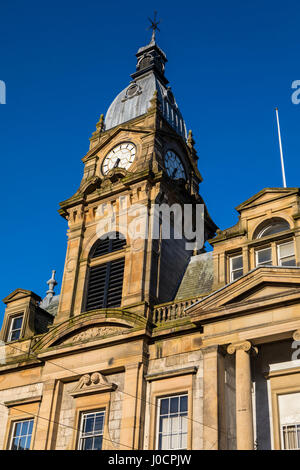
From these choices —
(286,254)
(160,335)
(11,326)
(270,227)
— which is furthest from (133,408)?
(11,326)

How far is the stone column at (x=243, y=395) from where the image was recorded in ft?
67.6

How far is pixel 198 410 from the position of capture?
74.1 ft

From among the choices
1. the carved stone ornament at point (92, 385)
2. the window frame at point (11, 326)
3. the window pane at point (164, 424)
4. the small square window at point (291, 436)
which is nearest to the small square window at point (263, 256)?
the small square window at point (291, 436)

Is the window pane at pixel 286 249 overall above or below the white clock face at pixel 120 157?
below

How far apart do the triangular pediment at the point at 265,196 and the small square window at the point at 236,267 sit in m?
2.15

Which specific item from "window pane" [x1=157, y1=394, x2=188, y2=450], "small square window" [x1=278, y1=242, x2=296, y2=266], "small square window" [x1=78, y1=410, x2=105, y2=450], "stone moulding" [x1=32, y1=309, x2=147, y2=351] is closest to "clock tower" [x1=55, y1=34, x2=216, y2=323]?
"stone moulding" [x1=32, y1=309, x2=147, y2=351]

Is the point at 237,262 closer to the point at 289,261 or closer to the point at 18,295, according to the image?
the point at 289,261

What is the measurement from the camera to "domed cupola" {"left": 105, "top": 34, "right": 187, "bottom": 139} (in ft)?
121

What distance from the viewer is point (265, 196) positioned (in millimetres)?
27016

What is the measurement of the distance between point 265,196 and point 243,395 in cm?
910

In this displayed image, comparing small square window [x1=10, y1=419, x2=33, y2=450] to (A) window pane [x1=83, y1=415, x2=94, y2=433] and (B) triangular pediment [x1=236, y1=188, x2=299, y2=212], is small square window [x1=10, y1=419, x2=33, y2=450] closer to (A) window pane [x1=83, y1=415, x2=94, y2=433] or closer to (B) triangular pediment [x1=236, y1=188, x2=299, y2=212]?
(A) window pane [x1=83, y1=415, x2=94, y2=433]

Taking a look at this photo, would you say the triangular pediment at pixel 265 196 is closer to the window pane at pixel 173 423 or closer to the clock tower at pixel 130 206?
the clock tower at pixel 130 206

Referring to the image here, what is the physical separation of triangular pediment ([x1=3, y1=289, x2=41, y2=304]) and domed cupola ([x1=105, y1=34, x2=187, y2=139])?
1115 cm
